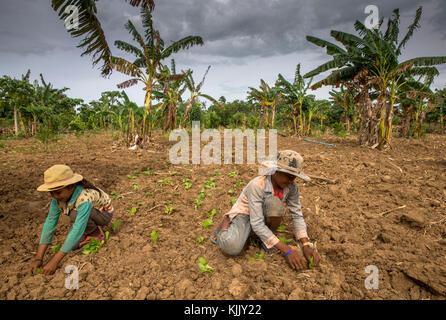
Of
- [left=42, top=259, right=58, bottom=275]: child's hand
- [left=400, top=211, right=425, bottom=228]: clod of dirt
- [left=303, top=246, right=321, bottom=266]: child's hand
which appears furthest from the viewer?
[left=400, top=211, right=425, bottom=228]: clod of dirt

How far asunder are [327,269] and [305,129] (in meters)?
13.4

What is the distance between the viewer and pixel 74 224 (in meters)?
2.04

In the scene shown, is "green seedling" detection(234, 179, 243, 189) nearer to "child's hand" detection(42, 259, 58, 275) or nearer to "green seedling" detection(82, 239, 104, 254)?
"green seedling" detection(82, 239, 104, 254)

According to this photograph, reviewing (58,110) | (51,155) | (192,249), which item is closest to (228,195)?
(192,249)

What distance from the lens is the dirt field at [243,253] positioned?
1.81m

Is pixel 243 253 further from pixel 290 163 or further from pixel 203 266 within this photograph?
pixel 290 163

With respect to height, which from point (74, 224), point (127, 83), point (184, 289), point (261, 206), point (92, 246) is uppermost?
point (127, 83)

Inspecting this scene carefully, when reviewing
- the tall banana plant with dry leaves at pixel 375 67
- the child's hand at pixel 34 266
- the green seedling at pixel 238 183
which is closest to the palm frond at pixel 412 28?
the tall banana plant with dry leaves at pixel 375 67

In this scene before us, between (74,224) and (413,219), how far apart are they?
3.19m

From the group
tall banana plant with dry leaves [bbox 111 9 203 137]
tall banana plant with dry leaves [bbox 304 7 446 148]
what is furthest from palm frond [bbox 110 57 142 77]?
tall banana plant with dry leaves [bbox 304 7 446 148]

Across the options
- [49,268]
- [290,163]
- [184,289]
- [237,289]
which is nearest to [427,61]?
[290,163]

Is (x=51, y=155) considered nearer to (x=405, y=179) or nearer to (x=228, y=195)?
(x=228, y=195)

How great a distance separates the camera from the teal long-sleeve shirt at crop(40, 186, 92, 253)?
1979 millimetres
